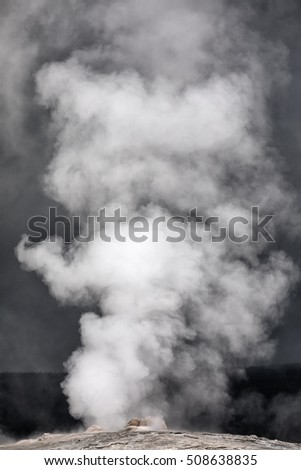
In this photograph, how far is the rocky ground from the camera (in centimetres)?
1034

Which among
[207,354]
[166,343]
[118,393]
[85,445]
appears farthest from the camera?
[207,354]

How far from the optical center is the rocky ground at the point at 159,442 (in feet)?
33.9

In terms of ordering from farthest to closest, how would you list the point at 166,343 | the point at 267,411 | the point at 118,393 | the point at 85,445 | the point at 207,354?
the point at 267,411 → the point at 207,354 → the point at 166,343 → the point at 118,393 → the point at 85,445

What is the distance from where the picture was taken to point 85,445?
432 inches

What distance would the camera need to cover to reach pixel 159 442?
34.6 feet

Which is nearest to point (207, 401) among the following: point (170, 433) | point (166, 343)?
point (166, 343)

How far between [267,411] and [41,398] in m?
8.83
